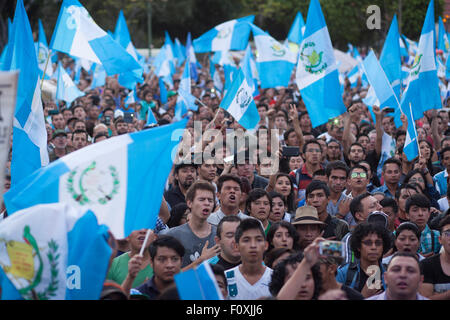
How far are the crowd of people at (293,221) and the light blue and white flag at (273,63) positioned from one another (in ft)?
10.7

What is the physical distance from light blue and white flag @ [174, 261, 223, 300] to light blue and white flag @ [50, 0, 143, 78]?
6.35 meters

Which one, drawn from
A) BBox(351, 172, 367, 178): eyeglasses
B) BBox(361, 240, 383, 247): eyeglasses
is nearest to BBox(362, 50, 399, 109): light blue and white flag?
BBox(351, 172, 367, 178): eyeglasses

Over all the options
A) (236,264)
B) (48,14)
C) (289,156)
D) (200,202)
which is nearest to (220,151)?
(289,156)

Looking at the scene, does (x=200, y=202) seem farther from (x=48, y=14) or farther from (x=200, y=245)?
(x=48, y=14)

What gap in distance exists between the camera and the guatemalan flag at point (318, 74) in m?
9.60

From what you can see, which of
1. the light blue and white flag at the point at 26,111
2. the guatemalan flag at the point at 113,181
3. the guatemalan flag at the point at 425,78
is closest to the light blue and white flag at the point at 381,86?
the guatemalan flag at the point at 425,78

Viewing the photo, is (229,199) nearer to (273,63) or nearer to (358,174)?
(358,174)

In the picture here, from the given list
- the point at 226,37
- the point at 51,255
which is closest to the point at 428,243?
the point at 51,255

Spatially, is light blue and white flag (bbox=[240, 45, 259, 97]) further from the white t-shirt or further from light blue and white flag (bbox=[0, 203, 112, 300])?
light blue and white flag (bbox=[0, 203, 112, 300])

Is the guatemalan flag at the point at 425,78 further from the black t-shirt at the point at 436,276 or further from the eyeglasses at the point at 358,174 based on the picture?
the black t-shirt at the point at 436,276

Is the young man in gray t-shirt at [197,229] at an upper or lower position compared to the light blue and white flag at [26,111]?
lower

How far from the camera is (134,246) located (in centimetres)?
580

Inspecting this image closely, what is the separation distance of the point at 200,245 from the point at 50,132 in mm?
5524

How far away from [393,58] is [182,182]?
523cm
